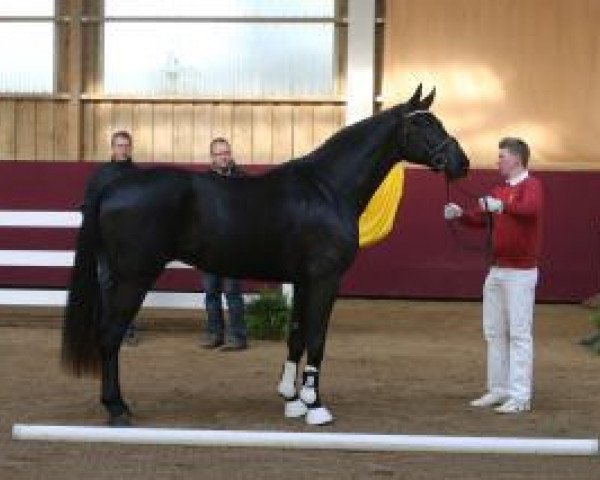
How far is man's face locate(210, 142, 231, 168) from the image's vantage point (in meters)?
10.5

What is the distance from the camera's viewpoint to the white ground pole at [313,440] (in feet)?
20.8

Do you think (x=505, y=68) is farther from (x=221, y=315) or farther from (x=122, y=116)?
(x=221, y=315)

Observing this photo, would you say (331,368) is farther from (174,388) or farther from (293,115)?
(293,115)

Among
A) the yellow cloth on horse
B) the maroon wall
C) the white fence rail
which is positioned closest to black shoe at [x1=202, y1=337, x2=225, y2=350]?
the white fence rail

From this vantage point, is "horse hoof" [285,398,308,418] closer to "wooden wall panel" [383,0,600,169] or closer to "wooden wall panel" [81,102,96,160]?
"wooden wall panel" [383,0,600,169]

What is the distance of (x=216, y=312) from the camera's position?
434 inches

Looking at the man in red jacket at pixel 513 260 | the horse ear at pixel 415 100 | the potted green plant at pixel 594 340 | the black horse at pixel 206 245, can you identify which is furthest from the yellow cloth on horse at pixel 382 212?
the black horse at pixel 206 245

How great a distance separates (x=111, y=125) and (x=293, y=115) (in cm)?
254

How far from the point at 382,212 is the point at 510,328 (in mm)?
6437

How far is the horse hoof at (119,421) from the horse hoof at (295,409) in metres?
0.93

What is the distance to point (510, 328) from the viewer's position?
25.5 feet

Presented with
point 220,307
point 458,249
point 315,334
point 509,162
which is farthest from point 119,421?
point 458,249

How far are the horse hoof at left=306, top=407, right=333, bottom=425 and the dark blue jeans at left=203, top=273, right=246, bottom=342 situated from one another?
3.70 m

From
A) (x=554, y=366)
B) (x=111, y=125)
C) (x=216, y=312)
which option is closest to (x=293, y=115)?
(x=111, y=125)
